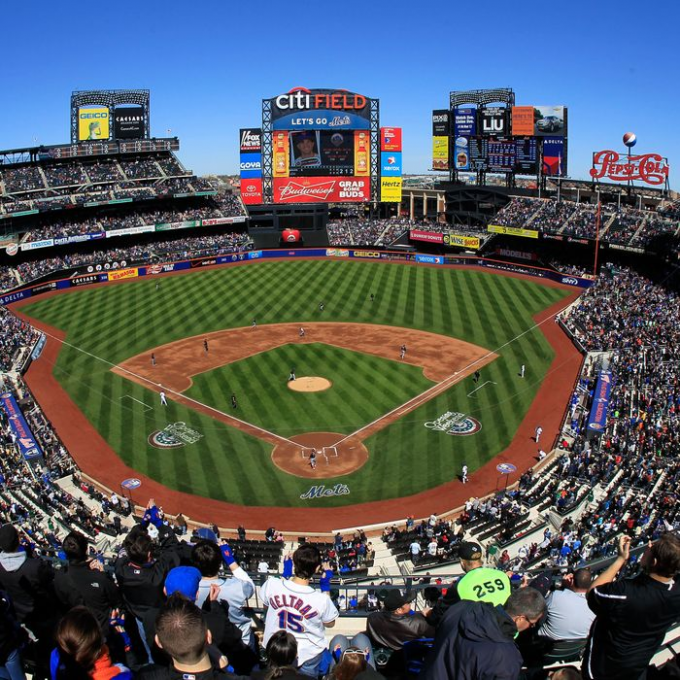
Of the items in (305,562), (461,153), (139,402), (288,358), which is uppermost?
(461,153)

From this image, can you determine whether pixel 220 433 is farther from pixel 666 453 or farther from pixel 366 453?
pixel 666 453

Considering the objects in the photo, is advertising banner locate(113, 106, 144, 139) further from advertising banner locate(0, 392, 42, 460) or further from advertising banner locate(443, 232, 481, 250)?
advertising banner locate(0, 392, 42, 460)

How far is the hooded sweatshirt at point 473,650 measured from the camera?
4.67 metres

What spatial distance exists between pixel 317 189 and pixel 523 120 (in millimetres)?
24782

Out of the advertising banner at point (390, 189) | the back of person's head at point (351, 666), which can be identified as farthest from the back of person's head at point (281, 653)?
the advertising banner at point (390, 189)

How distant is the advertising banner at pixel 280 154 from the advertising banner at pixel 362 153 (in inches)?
192

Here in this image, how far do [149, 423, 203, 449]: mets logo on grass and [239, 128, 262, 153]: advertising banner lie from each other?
171 ft

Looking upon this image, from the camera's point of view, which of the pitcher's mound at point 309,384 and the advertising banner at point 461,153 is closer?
the pitcher's mound at point 309,384

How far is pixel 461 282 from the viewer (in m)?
63.8

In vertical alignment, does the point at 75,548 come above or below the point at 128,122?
below

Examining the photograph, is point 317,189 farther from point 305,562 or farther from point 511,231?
point 305,562

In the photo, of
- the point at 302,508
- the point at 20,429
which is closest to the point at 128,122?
the point at 20,429

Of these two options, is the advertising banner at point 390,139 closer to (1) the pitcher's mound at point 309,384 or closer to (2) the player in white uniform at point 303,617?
(1) the pitcher's mound at point 309,384

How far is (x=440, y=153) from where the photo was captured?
81562mm
